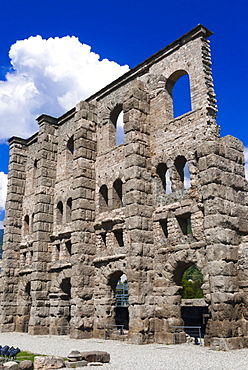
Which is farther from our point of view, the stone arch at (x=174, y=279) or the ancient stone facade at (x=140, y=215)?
the stone arch at (x=174, y=279)

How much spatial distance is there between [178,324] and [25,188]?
1331 cm

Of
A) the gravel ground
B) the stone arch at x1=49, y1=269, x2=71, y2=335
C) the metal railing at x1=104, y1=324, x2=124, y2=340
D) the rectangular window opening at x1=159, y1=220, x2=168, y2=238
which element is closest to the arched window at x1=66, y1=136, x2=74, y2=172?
the stone arch at x1=49, y1=269, x2=71, y2=335

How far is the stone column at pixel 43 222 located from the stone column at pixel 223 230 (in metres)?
8.95

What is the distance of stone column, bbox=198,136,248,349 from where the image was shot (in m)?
11.1

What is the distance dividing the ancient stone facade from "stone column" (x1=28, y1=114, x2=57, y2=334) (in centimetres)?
5

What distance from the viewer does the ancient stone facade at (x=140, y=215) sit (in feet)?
39.4

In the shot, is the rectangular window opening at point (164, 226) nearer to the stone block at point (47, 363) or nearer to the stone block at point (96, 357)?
the stone block at point (96, 357)

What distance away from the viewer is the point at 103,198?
16953mm

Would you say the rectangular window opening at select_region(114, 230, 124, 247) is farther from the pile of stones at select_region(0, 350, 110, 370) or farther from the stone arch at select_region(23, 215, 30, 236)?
the stone arch at select_region(23, 215, 30, 236)

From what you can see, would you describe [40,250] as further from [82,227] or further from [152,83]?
[152,83]

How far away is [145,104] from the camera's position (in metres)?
15.6

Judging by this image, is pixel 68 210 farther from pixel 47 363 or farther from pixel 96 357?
pixel 47 363

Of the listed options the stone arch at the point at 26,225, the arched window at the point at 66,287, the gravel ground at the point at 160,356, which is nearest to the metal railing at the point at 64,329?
the arched window at the point at 66,287

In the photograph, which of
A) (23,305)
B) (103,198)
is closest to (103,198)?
(103,198)
